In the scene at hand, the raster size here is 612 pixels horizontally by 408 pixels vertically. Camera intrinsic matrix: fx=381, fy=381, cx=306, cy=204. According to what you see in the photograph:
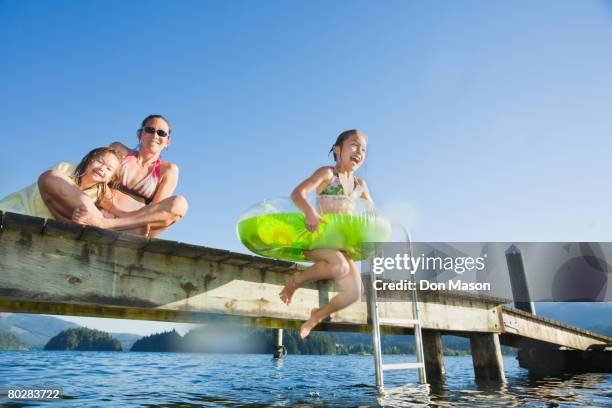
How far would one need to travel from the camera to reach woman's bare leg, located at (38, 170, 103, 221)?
11.8 feet

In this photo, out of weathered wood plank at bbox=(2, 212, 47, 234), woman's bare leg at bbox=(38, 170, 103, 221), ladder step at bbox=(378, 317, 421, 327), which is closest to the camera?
weathered wood plank at bbox=(2, 212, 47, 234)

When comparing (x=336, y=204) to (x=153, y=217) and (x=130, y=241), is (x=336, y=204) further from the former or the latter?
(x=130, y=241)

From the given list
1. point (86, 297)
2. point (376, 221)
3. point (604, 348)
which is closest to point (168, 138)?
point (86, 297)

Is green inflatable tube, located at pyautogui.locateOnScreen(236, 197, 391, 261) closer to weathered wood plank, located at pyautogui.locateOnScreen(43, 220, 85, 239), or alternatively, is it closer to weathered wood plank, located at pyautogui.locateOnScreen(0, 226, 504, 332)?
weathered wood plank, located at pyautogui.locateOnScreen(0, 226, 504, 332)

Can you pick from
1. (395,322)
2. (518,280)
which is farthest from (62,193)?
(518,280)

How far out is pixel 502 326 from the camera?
10031 millimetres

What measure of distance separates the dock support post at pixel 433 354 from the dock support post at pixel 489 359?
37.4 inches

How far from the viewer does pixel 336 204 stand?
396 centimetres

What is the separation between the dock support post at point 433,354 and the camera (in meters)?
10.6

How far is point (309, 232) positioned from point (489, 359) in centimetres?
863

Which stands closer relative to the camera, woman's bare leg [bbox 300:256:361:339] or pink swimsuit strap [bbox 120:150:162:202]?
woman's bare leg [bbox 300:256:361:339]

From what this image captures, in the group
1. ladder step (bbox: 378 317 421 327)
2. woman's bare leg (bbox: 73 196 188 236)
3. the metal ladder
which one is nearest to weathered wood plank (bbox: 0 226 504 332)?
woman's bare leg (bbox: 73 196 188 236)

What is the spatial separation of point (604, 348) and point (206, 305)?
16.0 m

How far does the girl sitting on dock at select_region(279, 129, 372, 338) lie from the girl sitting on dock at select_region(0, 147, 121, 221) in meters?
1.93
